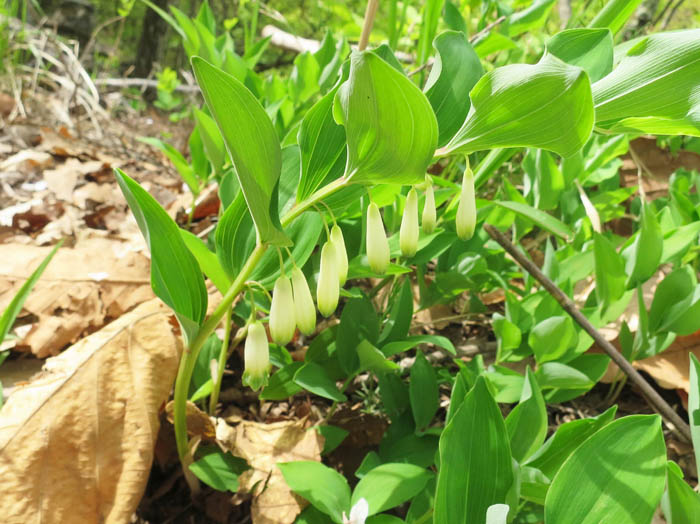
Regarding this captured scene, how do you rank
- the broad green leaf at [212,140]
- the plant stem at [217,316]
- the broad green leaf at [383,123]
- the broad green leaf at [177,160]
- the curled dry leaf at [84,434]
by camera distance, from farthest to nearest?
the broad green leaf at [177,160], the broad green leaf at [212,140], the curled dry leaf at [84,434], the plant stem at [217,316], the broad green leaf at [383,123]

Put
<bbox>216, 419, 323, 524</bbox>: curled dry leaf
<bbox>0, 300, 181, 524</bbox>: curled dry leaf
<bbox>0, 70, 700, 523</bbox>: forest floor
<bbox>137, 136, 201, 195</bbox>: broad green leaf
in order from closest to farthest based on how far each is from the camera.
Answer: <bbox>0, 300, 181, 524</bbox>: curled dry leaf < <bbox>216, 419, 323, 524</bbox>: curled dry leaf < <bbox>0, 70, 700, 523</bbox>: forest floor < <bbox>137, 136, 201, 195</bbox>: broad green leaf

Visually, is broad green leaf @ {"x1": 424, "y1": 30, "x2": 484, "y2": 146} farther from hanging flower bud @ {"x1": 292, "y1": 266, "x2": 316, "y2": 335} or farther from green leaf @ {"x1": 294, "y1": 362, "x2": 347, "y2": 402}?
green leaf @ {"x1": 294, "y1": 362, "x2": 347, "y2": 402}

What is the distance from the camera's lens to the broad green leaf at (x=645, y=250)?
112 cm

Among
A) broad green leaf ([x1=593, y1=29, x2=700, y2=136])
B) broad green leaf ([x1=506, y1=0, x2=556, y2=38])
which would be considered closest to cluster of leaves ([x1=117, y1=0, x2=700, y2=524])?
broad green leaf ([x1=593, y1=29, x2=700, y2=136])

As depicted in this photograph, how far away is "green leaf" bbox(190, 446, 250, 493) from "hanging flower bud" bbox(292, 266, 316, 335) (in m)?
0.37

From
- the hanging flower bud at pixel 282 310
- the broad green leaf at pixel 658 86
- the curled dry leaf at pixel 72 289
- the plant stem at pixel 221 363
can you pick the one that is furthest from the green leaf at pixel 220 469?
the broad green leaf at pixel 658 86

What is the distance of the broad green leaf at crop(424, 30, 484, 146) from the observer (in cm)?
73

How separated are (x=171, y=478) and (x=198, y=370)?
0.74 feet

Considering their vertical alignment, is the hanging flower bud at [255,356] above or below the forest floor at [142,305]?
above

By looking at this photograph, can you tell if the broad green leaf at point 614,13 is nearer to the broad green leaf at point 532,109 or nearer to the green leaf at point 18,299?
the broad green leaf at point 532,109

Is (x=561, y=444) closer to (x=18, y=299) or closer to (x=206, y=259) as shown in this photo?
(x=206, y=259)

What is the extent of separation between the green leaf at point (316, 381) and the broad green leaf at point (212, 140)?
0.69 metres

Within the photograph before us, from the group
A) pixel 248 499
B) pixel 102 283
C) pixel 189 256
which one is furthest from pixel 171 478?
pixel 102 283

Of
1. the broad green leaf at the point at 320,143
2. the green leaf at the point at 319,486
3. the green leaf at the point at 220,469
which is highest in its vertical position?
the broad green leaf at the point at 320,143
